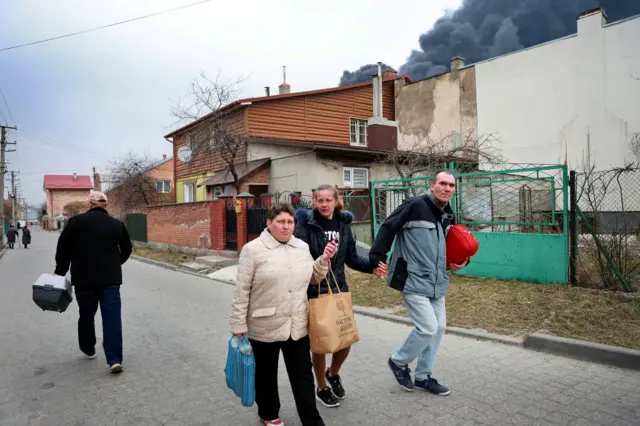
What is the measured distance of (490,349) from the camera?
16.9 ft

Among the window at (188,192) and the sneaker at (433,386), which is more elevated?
the window at (188,192)

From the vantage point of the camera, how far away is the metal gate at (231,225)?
49.6 feet

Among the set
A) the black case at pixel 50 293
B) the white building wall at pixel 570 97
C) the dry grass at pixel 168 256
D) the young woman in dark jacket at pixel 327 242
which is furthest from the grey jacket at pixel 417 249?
the white building wall at pixel 570 97

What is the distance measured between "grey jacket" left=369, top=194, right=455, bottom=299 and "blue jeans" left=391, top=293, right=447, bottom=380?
93 millimetres

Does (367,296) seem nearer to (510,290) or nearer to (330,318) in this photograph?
(510,290)

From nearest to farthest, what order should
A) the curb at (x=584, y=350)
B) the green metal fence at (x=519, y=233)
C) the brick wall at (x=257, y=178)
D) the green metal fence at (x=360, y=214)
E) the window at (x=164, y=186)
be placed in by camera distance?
the curb at (x=584, y=350)
the green metal fence at (x=519, y=233)
the green metal fence at (x=360, y=214)
the brick wall at (x=257, y=178)
the window at (x=164, y=186)

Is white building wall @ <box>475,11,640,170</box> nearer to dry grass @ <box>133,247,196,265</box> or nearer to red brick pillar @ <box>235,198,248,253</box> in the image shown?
red brick pillar @ <box>235,198,248,253</box>

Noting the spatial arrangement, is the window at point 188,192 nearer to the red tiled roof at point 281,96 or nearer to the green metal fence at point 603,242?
the red tiled roof at point 281,96

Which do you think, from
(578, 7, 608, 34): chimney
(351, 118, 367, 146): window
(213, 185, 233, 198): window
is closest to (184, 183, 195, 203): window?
(213, 185, 233, 198): window

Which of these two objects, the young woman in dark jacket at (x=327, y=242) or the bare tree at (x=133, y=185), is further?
the bare tree at (x=133, y=185)

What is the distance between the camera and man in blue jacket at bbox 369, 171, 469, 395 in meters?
3.77

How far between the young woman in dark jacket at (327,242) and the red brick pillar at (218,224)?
12131 millimetres

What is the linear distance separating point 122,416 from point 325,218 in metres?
2.32

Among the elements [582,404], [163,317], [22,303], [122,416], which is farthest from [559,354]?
[22,303]
